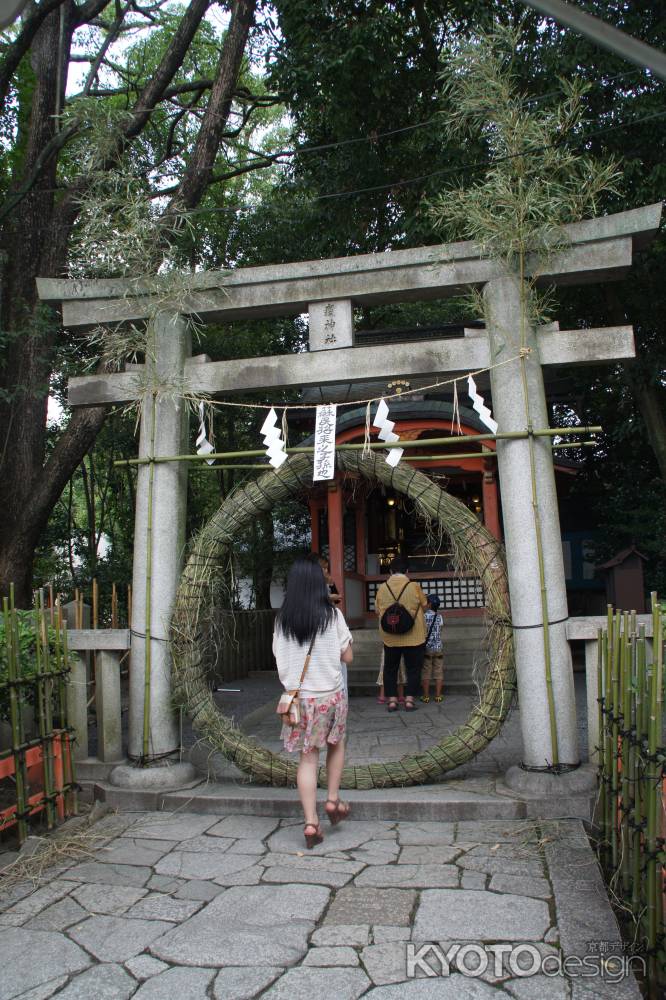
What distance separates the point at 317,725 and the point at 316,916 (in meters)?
1.19

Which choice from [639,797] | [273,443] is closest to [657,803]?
[639,797]

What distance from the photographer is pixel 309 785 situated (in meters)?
4.79

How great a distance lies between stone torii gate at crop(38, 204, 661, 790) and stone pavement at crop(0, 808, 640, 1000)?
1.16 m

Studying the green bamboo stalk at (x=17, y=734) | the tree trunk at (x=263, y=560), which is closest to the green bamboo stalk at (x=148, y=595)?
the green bamboo stalk at (x=17, y=734)

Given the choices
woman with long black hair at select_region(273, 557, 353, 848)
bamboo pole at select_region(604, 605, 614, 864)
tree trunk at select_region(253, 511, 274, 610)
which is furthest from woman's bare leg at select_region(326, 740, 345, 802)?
tree trunk at select_region(253, 511, 274, 610)

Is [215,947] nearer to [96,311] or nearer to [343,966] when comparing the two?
[343,966]

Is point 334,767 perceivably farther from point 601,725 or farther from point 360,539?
point 360,539

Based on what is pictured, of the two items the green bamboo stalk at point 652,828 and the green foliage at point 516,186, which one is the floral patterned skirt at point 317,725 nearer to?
the green bamboo stalk at point 652,828

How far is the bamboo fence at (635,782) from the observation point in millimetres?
3215

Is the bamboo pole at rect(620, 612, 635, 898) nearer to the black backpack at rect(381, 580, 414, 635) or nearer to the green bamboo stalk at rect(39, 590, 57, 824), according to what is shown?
the green bamboo stalk at rect(39, 590, 57, 824)

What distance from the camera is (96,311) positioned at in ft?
21.5

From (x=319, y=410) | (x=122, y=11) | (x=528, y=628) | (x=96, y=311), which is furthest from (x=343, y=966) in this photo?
(x=122, y=11)

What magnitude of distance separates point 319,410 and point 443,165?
5929mm

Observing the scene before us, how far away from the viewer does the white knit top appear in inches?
192
